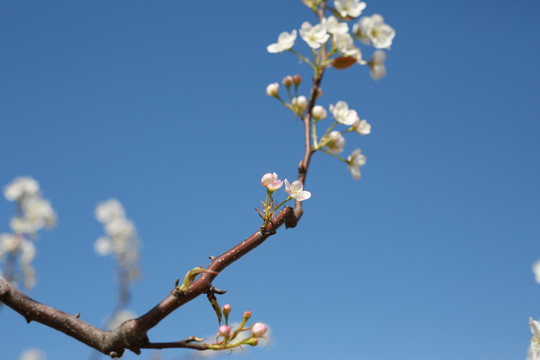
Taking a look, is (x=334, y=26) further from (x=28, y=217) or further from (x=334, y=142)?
(x=28, y=217)

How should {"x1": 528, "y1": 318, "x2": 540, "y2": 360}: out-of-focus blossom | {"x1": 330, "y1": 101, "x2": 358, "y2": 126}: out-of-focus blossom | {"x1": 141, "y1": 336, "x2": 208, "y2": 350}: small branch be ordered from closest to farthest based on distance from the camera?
{"x1": 141, "y1": 336, "x2": 208, "y2": 350}: small branch < {"x1": 330, "y1": 101, "x2": 358, "y2": 126}: out-of-focus blossom < {"x1": 528, "y1": 318, "x2": 540, "y2": 360}: out-of-focus blossom

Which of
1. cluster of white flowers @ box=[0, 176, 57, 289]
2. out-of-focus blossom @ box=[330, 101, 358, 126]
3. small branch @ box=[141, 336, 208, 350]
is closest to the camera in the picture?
small branch @ box=[141, 336, 208, 350]

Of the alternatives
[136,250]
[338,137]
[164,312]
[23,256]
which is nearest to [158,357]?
[164,312]

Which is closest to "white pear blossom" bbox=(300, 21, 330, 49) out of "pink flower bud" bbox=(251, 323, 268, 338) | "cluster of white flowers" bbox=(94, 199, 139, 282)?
"pink flower bud" bbox=(251, 323, 268, 338)

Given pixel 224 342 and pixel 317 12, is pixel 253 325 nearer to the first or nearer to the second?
pixel 224 342

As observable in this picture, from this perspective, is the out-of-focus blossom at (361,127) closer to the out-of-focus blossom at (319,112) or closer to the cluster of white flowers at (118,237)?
the out-of-focus blossom at (319,112)

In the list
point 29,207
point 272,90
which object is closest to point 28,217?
point 29,207

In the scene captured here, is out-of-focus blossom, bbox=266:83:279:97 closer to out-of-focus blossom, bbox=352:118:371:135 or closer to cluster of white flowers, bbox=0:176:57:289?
out-of-focus blossom, bbox=352:118:371:135
